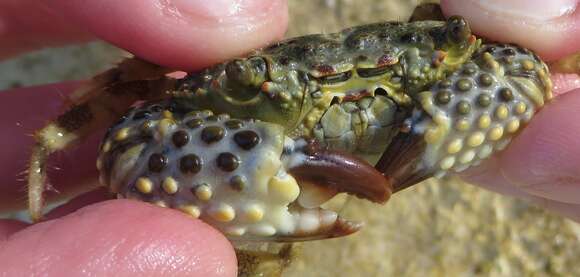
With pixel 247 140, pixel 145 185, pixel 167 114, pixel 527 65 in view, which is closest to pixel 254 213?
pixel 247 140

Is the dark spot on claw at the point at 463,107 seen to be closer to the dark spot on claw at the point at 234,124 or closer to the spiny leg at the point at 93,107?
the dark spot on claw at the point at 234,124

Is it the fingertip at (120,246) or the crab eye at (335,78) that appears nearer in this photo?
the fingertip at (120,246)

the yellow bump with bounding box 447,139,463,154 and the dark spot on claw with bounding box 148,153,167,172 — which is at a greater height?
the dark spot on claw with bounding box 148,153,167,172

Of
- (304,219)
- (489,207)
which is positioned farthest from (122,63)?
(489,207)

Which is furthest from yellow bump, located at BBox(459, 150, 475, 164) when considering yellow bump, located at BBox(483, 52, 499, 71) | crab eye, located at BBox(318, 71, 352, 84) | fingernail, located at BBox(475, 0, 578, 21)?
fingernail, located at BBox(475, 0, 578, 21)

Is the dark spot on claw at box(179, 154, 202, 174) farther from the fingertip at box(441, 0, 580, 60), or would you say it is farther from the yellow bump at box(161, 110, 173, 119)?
the fingertip at box(441, 0, 580, 60)

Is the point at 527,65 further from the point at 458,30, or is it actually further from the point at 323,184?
the point at 323,184

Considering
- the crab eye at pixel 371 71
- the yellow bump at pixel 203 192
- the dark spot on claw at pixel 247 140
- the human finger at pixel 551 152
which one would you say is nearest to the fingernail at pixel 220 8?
the crab eye at pixel 371 71
